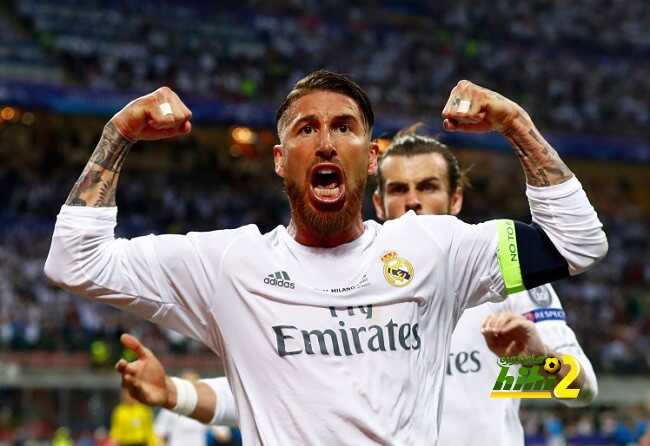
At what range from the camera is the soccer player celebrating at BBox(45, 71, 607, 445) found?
312cm

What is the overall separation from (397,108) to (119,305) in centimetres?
2618

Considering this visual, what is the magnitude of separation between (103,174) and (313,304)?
2.42ft

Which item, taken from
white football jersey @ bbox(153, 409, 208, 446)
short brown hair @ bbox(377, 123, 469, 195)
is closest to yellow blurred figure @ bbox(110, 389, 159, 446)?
white football jersey @ bbox(153, 409, 208, 446)

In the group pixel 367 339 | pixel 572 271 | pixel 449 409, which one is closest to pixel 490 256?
pixel 572 271

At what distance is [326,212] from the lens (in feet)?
10.8

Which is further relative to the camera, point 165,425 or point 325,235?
point 165,425

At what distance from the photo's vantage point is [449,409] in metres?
4.62

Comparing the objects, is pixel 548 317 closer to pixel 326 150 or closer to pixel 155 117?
pixel 326 150

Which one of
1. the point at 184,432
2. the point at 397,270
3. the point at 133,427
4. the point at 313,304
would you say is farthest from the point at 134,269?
the point at 133,427

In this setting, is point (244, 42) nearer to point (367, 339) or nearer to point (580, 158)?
point (580, 158)

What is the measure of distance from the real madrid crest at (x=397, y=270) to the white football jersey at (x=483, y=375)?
146 centimetres

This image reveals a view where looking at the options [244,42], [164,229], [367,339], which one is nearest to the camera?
[367,339]

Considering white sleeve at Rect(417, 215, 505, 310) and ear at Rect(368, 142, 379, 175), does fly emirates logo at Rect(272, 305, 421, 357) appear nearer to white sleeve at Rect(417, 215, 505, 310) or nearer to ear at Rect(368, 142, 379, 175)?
white sleeve at Rect(417, 215, 505, 310)

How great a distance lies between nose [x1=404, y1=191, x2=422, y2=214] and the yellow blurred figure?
940cm
